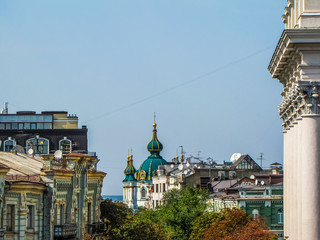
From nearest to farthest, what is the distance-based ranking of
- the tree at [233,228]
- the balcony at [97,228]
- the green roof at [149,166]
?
the tree at [233,228]
the balcony at [97,228]
the green roof at [149,166]

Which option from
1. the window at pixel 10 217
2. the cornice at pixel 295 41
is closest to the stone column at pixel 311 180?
the cornice at pixel 295 41

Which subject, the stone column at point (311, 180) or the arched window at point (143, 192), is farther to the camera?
the arched window at point (143, 192)

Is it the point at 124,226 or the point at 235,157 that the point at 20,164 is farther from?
the point at 235,157

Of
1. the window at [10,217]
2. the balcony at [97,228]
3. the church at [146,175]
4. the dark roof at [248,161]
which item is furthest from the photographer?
the church at [146,175]

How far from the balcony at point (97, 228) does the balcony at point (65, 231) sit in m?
6.27

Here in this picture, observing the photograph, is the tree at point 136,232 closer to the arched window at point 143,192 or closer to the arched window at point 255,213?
the arched window at point 255,213

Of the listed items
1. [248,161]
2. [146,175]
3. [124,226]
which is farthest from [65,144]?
[146,175]

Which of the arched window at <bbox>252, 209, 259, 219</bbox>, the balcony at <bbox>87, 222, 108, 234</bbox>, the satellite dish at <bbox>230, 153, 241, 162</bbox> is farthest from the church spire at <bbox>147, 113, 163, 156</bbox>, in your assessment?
the balcony at <bbox>87, 222, 108, 234</bbox>

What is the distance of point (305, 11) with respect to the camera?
31.8 m

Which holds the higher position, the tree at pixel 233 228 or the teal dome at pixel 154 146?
the teal dome at pixel 154 146

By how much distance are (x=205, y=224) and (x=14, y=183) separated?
3102 centimetres

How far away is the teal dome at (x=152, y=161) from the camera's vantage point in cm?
18825

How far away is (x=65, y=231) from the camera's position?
52.6 metres

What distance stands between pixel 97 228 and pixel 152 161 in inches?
4936
